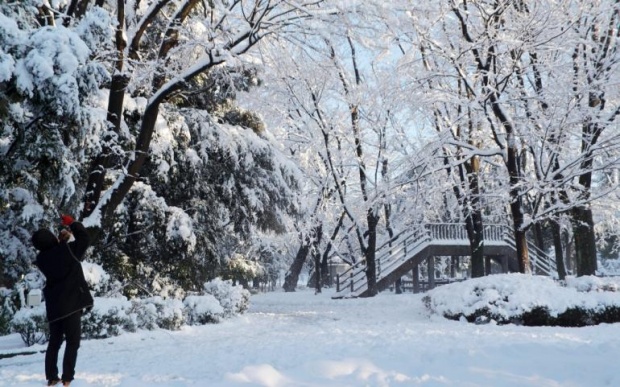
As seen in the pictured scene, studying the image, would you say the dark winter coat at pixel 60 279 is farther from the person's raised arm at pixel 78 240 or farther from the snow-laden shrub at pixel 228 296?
the snow-laden shrub at pixel 228 296

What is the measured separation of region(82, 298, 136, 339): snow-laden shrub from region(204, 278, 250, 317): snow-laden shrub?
12.6 feet

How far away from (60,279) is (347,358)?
354 cm

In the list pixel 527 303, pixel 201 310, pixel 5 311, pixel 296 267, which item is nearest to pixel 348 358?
pixel 527 303

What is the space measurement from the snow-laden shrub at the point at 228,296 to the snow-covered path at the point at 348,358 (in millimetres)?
2769

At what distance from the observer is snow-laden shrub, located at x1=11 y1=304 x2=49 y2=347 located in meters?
9.51

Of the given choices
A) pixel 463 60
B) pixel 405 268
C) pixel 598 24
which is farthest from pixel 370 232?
pixel 598 24

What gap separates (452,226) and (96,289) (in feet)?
62.5

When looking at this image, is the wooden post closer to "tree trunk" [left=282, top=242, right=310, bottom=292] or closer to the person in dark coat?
"tree trunk" [left=282, top=242, right=310, bottom=292]

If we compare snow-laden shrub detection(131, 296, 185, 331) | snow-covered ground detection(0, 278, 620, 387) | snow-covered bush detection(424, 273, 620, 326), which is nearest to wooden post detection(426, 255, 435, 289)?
snow-covered bush detection(424, 273, 620, 326)

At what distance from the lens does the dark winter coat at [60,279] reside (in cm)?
577

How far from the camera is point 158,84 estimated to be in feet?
45.5

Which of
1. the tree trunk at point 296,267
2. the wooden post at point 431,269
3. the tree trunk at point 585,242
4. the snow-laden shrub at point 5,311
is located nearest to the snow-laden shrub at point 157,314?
the snow-laden shrub at point 5,311

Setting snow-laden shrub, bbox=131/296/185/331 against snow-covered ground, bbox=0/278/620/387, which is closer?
snow-covered ground, bbox=0/278/620/387

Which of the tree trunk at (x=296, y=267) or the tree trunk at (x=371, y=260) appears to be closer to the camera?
the tree trunk at (x=371, y=260)
